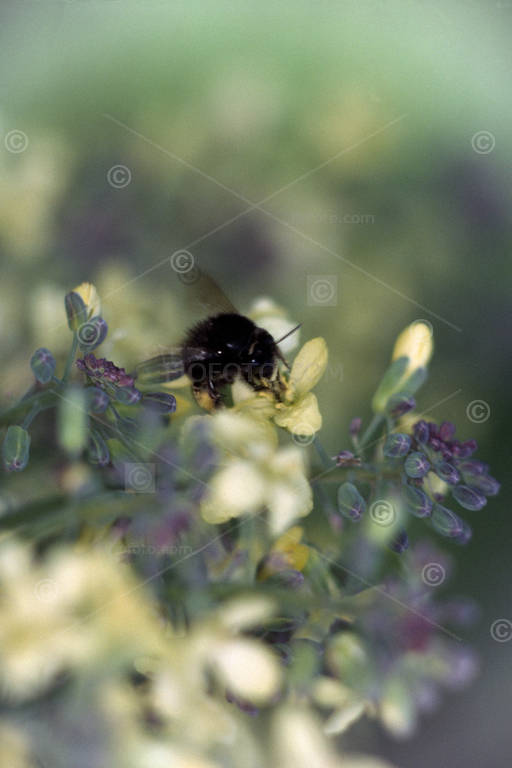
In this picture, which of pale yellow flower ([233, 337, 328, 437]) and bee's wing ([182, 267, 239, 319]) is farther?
bee's wing ([182, 267, 239, 319])

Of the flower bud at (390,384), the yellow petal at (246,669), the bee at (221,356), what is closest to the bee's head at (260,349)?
the bee at (221,356)

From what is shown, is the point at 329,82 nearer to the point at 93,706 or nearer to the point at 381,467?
the point at 381,467

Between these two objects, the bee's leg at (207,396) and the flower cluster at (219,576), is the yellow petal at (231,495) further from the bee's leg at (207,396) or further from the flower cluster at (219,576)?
the bee's leg at (207,396)

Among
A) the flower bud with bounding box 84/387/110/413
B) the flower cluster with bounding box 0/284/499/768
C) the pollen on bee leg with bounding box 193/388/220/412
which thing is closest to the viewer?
the flower cluster with bounding box 0/284/499/768

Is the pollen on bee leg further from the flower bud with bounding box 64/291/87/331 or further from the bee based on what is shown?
the flower bud with bounding box 64/291/87/331

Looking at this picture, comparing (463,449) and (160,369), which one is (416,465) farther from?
(160,369)

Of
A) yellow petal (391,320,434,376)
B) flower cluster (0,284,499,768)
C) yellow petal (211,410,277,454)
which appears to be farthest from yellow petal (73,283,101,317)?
yellow petal (391,320,434,376)
